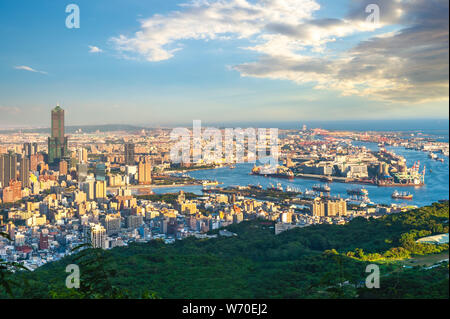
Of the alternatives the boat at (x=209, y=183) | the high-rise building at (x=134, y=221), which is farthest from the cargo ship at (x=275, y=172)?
the high-rise building at (x=134, y=221)

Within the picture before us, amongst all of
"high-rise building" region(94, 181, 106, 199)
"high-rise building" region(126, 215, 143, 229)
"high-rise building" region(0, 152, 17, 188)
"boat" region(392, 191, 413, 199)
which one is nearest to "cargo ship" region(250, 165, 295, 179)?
"boat" region(392, 191, 413, 199)

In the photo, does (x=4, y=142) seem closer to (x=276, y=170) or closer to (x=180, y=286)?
(x=180, y=286)

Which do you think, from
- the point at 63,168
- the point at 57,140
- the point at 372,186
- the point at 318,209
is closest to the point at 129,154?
the point at 63,168

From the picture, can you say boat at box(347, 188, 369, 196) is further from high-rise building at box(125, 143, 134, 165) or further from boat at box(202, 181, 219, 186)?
high-rise building at box(125, 143, 134, 165)

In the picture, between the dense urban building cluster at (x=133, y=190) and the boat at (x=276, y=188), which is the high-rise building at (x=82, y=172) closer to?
the dense urban building cluster at (x=133, y=190)

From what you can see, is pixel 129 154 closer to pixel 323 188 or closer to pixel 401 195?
pixel 323 188

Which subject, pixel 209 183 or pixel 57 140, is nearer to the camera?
pixel 57 140
